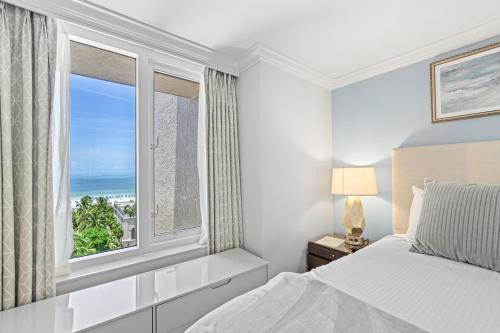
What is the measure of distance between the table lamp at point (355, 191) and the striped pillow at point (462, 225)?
24.5 inches

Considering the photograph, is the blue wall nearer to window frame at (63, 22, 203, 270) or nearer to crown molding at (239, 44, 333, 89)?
crown molding at (239, 44, 333, 89)

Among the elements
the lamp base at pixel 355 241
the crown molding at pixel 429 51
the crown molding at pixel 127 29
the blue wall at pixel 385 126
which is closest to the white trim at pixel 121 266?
the lamp base at pixel 355 241

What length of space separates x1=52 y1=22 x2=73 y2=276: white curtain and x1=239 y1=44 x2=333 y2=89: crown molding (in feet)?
4.43

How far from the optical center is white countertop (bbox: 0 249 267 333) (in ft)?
3.72

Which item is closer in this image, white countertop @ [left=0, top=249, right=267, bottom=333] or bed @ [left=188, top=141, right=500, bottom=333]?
bed @ [left=188, top=141, right=500, bottom=333]

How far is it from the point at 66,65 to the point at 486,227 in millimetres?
2715

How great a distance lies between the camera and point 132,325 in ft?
4.05

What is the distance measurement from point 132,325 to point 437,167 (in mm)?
2417

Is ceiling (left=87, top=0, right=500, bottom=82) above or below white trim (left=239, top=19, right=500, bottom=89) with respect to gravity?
above

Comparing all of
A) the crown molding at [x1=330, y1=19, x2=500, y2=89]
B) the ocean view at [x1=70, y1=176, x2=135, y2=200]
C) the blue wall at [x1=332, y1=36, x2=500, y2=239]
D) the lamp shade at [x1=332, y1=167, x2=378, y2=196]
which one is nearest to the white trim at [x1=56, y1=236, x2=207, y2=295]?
the ocean view at [x1=70, y1=176, x2=135, y2=200]

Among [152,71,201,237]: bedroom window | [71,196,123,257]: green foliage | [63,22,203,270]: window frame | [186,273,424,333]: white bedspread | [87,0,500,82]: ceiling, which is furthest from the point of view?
[152,71,201,237]: bedroom window

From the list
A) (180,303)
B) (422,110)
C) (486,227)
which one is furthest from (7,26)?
(422,110)

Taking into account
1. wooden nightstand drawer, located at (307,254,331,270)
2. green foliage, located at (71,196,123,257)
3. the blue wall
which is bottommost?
wooden nightstand drawer, located at (307,254,331,270)

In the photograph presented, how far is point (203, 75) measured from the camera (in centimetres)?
211
